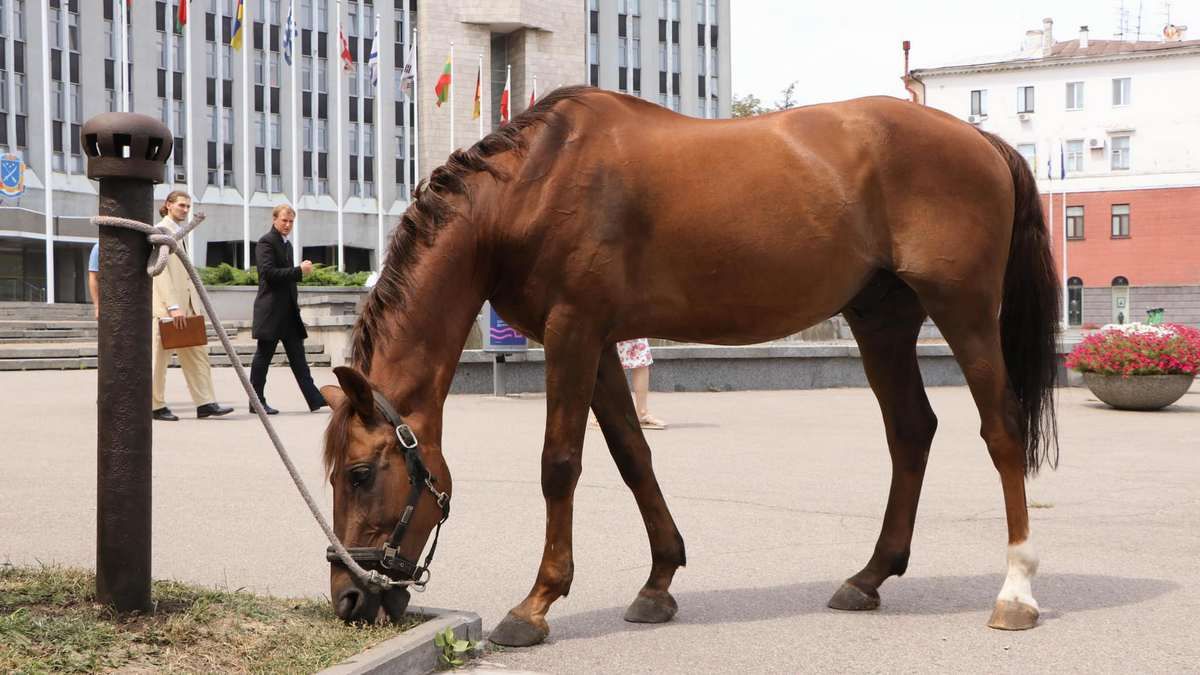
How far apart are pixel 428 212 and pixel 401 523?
44.5 inches

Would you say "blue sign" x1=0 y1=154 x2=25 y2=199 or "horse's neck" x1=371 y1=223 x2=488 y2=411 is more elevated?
"blue sign" x1=0 y1=154 x2=25 y2=199

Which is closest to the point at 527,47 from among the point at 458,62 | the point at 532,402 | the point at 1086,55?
the point at 458,62

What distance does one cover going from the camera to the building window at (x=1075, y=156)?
69000 millimetres

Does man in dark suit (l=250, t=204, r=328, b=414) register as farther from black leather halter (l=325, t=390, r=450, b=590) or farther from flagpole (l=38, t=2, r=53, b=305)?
flagpole (l=38, t=2, r=53, b=305)

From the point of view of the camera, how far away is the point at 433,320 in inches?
166

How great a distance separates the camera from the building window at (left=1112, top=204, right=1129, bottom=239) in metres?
66.9

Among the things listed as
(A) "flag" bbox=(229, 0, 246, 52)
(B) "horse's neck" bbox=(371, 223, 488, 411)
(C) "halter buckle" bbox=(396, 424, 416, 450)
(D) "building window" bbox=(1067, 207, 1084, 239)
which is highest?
(A) "flag" bbox=(229, 0, 246, 52)

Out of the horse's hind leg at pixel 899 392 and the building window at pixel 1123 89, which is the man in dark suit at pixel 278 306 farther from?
the building window at pixel 1123 89

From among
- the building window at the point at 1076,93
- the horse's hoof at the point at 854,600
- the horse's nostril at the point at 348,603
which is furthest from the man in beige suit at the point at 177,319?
the building window at the point at 1076,93

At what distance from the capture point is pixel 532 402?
15859 millimetres

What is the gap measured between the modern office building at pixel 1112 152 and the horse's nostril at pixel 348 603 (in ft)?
214

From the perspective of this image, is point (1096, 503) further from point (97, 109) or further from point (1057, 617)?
point (97, 109)

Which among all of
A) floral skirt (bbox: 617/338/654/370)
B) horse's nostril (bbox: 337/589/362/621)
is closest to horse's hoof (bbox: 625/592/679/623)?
horse's nostril (bbox: 337/589/362/621)

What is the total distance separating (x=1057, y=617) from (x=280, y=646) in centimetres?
289
